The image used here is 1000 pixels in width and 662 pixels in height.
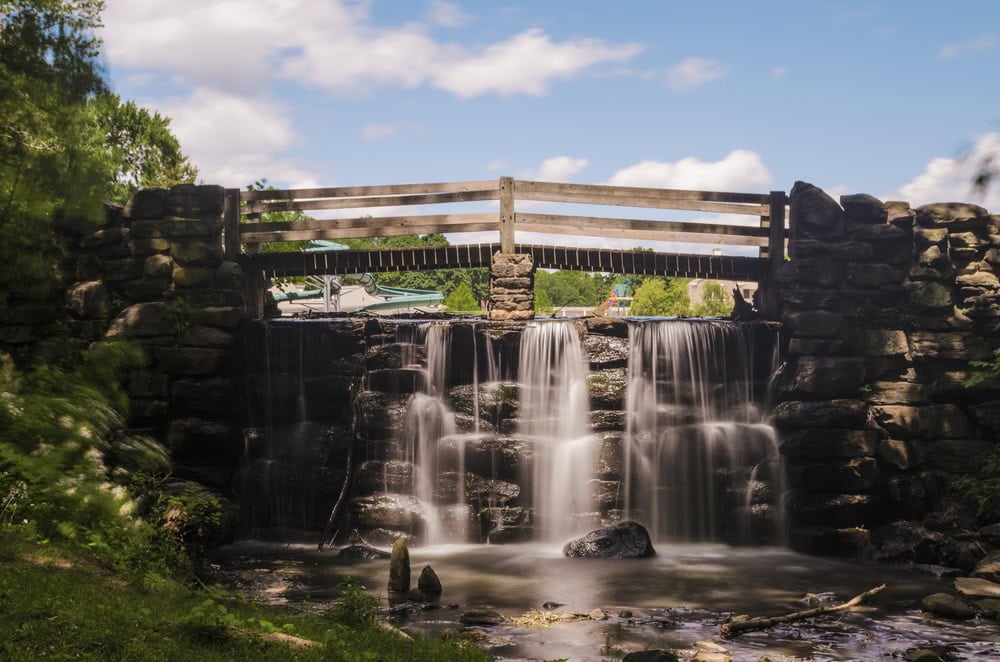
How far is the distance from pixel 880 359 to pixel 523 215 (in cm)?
782

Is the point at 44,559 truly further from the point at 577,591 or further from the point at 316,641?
the point at 577,591

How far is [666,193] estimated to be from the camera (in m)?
19.6

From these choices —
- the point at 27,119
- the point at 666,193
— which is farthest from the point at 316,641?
the point at 666,193

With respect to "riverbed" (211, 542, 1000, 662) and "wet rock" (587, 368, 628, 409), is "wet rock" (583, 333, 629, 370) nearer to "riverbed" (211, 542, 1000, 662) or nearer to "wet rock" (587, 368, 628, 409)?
"wet rock" (587, 368, 628, 409)

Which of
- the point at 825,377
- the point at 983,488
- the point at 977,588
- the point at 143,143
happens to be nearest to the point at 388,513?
the point at 825,377

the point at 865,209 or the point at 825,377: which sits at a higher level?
the point at 865,209

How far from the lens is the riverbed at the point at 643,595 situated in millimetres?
10984

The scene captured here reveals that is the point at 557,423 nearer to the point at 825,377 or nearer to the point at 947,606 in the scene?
the point at 825,377

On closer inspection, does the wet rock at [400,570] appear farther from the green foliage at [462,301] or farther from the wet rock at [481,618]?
the green foliage at [462,301]

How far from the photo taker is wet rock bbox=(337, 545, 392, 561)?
1596 centimetres

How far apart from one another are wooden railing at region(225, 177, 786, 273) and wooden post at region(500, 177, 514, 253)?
21 millimetres

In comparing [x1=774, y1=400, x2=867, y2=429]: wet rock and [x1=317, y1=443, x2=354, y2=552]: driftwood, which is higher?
[x1=774, y1=400, x2=867, y2=429]: wet rock

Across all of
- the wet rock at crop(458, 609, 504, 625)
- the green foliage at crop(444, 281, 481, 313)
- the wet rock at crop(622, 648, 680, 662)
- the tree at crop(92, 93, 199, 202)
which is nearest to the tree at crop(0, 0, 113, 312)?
the wet rock at crop(458, 609, 504, 625)

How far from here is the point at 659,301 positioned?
5922 centimetres
